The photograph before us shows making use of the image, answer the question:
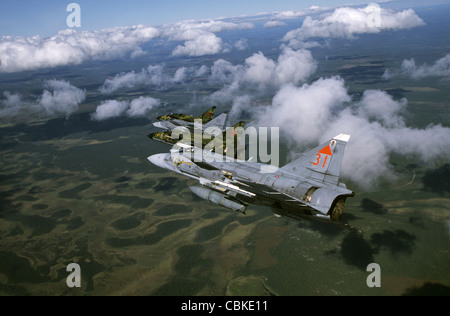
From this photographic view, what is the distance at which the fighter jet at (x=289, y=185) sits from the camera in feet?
112

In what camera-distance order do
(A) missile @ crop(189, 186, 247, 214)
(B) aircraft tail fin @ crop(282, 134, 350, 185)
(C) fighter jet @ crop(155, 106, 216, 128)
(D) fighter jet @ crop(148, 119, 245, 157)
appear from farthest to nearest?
(C) fighter jet @ crop(155, 106, 216, 128), (D) fighter jet @ crop(148, 119, 245, 157), (A) missile @ crop(189, 186, 247, 214), (B) aircraft tail fin @ crop(282, 134, 350, 185)

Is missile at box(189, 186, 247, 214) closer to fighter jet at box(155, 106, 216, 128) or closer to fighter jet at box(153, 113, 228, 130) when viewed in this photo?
fighter jet at box(153, 113, 228, 130)

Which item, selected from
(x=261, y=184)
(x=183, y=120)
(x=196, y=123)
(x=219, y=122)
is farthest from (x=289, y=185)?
(x=183, y=120)

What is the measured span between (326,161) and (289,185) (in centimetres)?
592

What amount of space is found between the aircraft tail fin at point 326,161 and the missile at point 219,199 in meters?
10.0

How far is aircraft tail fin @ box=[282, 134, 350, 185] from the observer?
34844mm

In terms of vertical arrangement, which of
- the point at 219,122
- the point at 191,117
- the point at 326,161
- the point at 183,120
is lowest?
the point at 326,161

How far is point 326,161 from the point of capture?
3572 cm

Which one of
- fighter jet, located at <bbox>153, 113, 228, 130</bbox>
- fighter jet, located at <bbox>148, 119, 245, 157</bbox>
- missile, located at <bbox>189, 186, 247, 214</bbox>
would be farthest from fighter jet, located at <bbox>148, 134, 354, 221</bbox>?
fighter jet, located at <bbox>153, 113, 228, 130</bbox>

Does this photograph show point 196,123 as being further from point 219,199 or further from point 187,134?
point 219,199

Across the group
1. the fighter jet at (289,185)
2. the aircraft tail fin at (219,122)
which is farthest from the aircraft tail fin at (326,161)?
the aircraft tail fin at (219,122)

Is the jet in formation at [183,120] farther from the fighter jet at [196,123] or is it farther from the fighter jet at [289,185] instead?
the fighter jet at [289,185]

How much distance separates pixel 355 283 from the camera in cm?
10306
